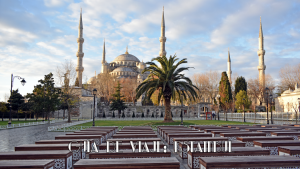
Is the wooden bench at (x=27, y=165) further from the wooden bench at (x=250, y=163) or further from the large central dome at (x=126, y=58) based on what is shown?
the large central dome at (x=126, y=58)

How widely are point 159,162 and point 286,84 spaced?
56.9 metres

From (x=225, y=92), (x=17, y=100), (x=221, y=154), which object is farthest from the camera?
(x=225, y=92)

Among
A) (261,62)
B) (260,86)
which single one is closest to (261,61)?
(261,62)

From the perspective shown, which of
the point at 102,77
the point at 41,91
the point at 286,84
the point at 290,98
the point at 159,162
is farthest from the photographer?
the point at 102,77

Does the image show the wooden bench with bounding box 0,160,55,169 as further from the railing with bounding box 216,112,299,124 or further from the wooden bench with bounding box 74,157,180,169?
the railing with bounding box 216,112,299,124

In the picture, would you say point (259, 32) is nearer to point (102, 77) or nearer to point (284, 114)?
point (284, 114)

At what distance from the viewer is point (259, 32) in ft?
190

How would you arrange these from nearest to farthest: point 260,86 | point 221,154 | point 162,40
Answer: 1. point 221,154
2. point 260,86
3. point 162,40

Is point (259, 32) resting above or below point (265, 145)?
above

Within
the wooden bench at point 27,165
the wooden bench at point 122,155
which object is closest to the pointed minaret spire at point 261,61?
the wooden bench at point 122,155

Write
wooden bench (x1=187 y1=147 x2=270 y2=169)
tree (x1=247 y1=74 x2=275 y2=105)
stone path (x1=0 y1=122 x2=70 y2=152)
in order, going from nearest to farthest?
wooden bench (x1=187 y1=147 x2=270 y2=169)
stone path (x1=0 y1=122 x2=70 y2=152)
tree (x1=247 y1=74 x2=275 y2=105)

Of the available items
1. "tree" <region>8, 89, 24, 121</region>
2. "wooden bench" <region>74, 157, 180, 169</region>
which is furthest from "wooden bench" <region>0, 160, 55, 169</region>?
"tree" <region>8, 89, 24, 121</region>

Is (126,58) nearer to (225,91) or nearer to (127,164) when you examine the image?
(225,91)

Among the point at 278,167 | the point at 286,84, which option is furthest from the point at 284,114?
the point at 286,84
